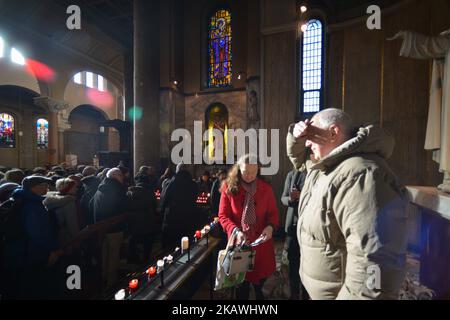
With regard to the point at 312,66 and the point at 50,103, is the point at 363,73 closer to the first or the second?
the point at 312,66

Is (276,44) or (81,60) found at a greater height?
(81,60)

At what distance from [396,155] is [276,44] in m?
4.64

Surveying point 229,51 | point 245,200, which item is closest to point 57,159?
point 229,51

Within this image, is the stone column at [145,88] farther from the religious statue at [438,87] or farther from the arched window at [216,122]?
the religious statue at [438,87]

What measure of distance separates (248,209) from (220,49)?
12661 millimetres

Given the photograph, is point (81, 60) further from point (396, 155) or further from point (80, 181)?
point (396, 155)

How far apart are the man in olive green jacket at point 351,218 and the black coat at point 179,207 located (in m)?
2.84

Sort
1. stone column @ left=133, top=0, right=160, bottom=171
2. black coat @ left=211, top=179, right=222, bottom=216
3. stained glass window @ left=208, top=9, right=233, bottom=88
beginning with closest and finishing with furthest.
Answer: black coat @ left=211, top=179, right=222, bottom=216 < stone column @ left=133, top=0, right=160, bottom=171 < stained glass window @ left=208, top=9, right=233, bottom=88

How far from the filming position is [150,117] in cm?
1130

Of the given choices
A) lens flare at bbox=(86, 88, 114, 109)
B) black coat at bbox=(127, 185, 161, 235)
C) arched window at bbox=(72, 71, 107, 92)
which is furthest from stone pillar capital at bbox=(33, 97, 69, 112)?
black coat at bbox=(127, 185, 161, 235)

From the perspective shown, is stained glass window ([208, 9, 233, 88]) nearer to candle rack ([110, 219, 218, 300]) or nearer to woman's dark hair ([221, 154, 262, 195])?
woman's dark hair ([221, 154, 262, 195])

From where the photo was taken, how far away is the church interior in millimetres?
3113

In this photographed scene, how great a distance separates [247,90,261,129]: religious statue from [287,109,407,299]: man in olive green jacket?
866 cm

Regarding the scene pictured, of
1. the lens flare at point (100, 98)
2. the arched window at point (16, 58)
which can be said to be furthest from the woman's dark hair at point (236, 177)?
the lens flare at point (100, 98)
